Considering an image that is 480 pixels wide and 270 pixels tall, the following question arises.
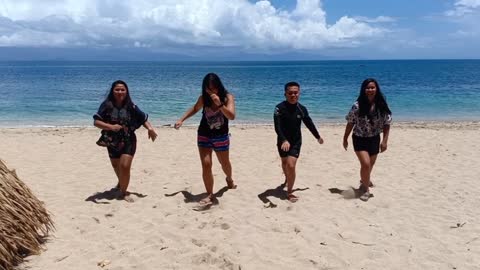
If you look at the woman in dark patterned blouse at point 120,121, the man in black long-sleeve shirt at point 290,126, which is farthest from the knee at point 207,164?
the man in black long-sleeve shirt at point 290,126

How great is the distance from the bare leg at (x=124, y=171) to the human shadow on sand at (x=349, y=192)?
301 centimetres

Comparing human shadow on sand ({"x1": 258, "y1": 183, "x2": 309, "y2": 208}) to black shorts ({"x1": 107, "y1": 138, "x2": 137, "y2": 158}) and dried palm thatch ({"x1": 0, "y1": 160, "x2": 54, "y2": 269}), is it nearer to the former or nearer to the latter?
black shorts ({"x1": 107, "y1": 138, "x2": 137, "y2": 158})

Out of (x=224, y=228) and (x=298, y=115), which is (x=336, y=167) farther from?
(x=224, y=228)

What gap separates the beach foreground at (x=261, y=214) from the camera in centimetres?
416

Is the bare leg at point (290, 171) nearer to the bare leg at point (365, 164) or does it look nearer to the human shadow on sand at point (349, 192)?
the human shadow on sand at point (349, 192)

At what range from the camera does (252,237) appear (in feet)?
15.2

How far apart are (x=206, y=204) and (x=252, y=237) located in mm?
1158

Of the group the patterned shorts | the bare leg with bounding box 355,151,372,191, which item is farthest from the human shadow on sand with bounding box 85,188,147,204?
the bare leg with bounding box 355,151,372,191

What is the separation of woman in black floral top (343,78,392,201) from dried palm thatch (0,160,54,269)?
4119 mm

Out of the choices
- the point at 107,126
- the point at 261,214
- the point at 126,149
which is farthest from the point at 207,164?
the point at 107,126

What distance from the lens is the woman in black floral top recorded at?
19.1 feet

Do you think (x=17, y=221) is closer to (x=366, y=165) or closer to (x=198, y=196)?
(x=198, y=196)

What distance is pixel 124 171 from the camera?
580 centimetres

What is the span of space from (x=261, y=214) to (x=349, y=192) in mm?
1630
